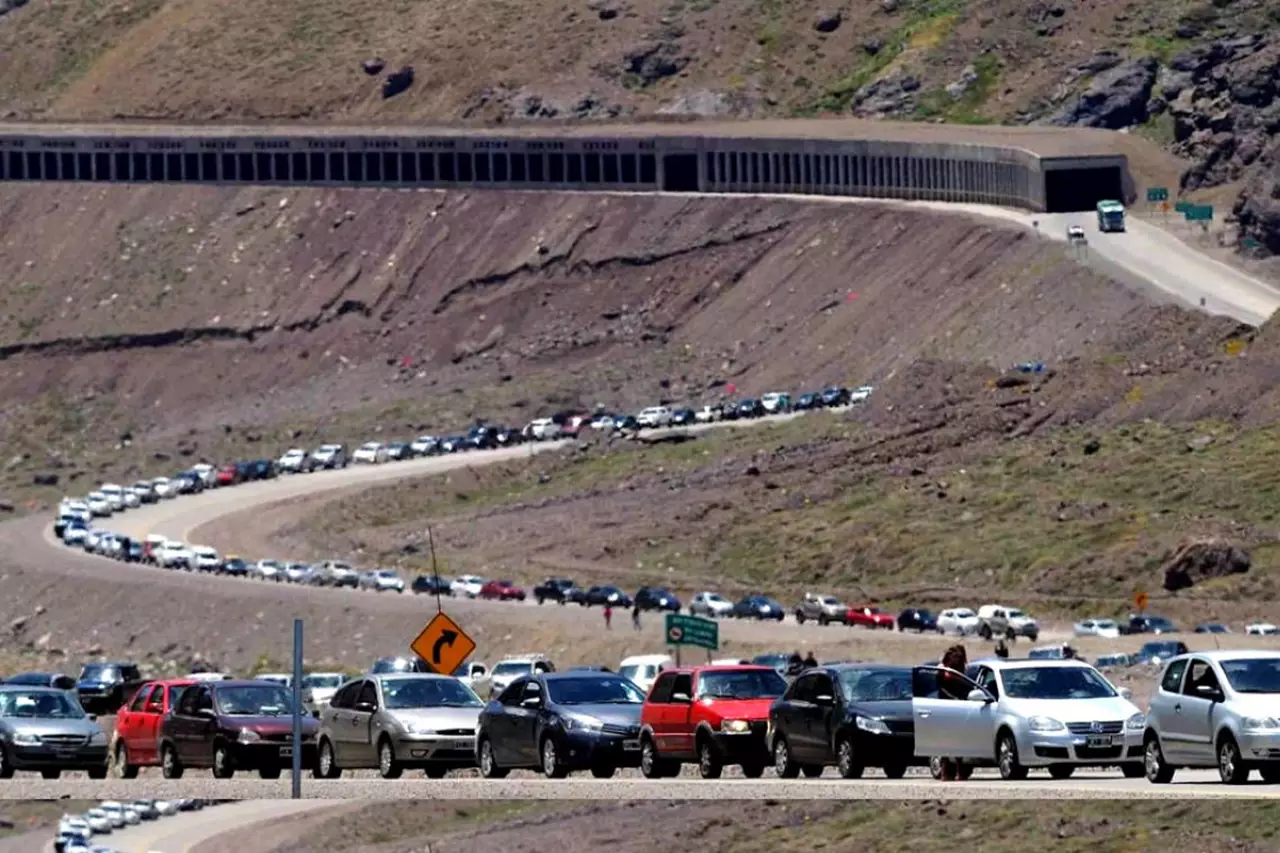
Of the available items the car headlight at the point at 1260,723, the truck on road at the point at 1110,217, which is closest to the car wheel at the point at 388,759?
the car headlight at the point at 1260,723

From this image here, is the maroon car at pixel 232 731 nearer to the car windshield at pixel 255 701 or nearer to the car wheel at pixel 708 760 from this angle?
the car windshield at pixel 255 701

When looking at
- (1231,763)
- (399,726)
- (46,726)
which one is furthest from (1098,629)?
(1231,763)

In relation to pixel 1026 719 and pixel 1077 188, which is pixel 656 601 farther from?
pixel 1026 719

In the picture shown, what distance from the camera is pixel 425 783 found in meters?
51.7

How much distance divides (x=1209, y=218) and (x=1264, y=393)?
36505 millimetres

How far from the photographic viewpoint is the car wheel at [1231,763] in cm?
4400

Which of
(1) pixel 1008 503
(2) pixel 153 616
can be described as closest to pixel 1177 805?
(1) pixel 1008 503

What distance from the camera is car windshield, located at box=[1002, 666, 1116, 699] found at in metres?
47.2

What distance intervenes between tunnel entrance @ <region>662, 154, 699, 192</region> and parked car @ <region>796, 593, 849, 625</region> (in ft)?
270

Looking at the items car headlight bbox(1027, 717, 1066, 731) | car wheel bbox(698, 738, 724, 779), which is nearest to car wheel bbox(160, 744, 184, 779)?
car wheel bbox(698, 738, 724, 779)

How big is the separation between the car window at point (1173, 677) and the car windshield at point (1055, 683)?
1.76m

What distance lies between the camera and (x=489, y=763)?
51844mm

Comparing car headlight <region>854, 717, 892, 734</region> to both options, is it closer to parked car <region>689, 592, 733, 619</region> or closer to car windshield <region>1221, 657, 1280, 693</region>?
car windshield <region>1221, 657, 1280, 693</region>

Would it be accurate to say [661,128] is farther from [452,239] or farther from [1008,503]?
[1008,503]
